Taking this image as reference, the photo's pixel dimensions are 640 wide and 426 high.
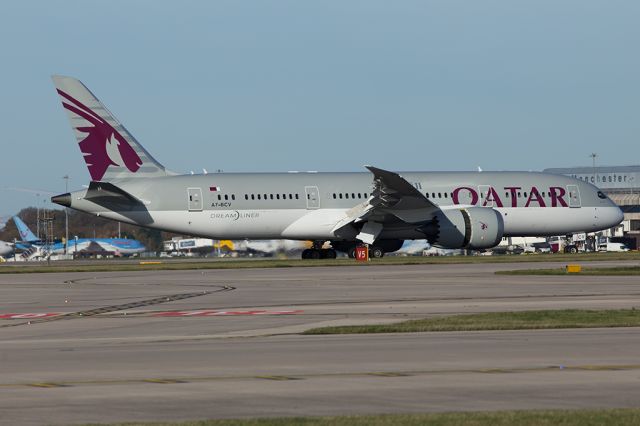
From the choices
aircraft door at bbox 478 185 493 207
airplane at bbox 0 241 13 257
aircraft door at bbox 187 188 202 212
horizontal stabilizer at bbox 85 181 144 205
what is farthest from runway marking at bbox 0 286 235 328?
airplane at bbox 0 241 13 257

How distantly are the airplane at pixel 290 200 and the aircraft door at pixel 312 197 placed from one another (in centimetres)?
5

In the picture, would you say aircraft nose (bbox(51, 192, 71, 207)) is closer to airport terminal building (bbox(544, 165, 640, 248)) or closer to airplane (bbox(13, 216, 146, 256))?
airplane (bbox(13, 216, 146, 256))

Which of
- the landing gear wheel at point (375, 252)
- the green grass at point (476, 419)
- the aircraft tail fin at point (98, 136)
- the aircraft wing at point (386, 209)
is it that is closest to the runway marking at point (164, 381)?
the green grass at point (476, 419)

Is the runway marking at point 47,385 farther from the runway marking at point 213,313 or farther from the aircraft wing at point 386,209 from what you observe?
the aircraft wing at point 386,209

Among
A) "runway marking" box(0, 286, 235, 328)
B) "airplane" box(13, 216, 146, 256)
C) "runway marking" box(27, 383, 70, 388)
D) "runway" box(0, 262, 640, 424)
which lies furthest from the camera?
"airplane" box(13, 216, 146, 256)

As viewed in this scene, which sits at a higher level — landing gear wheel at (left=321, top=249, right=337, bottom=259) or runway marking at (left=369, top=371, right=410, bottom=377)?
landing gear wheel at (left=321, top=249, right=337, bottom=259)

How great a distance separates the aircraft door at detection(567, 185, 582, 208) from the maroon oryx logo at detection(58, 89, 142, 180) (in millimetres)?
25072

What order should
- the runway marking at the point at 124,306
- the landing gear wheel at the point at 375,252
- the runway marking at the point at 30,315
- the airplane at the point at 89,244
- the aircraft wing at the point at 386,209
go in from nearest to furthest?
1. the runway marking at the point at 124,306
2. the runway marking at the point at 30,315
3. the aircraft wing at the point at 386,209
4. the landing gear wheel at the point at 375,252
5. the airplane at the point at 89,244

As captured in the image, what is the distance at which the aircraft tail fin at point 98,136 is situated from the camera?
6103cm

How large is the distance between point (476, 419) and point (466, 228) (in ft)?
160

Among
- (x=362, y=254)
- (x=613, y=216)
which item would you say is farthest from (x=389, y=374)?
(x=613, y=216)

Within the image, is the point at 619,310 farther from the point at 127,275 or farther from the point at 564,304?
the point at 127,275

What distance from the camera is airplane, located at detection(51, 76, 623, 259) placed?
60594 millimetres

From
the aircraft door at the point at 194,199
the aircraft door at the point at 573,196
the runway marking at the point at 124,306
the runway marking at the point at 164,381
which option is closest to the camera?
the runway marking at the point at 164,381
